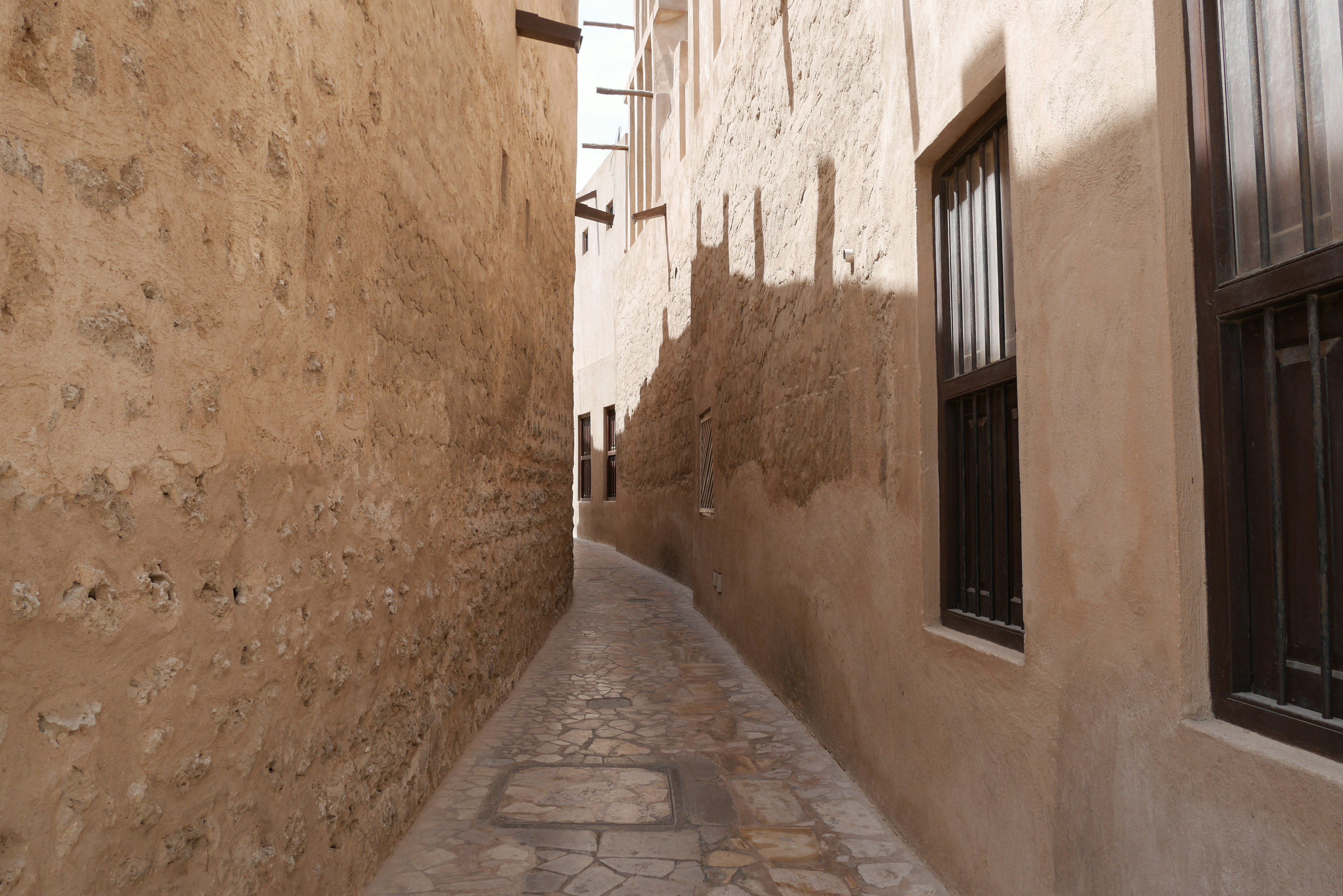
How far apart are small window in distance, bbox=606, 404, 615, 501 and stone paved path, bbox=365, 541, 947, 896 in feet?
33.0

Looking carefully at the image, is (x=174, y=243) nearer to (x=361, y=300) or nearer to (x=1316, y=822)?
(x=361, y=300)

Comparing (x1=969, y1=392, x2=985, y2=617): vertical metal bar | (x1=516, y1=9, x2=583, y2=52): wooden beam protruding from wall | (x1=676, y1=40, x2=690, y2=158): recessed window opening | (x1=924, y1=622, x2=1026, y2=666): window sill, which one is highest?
(x1=676, y1=40, x2=690, y2=158): recessed window opening

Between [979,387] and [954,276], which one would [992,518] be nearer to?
[979,387]

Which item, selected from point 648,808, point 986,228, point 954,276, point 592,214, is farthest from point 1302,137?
point 592,214

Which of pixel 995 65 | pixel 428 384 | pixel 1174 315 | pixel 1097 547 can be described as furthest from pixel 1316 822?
pixel 428 384

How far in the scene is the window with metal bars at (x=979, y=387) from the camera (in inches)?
107

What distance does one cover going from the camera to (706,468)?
8930 mm

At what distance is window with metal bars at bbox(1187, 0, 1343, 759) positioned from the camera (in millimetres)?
1539

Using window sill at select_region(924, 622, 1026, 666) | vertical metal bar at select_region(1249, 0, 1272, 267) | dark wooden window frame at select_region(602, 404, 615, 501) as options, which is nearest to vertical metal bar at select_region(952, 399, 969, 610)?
window sill at select_region(924, 622, 1026, 666)

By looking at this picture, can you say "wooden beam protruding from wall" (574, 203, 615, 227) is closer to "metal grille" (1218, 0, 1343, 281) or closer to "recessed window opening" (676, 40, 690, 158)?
"recessed window opening" (676, 40, 690, 158)

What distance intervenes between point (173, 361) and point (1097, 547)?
Answer: 6.64 ft

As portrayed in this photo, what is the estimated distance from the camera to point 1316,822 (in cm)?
140

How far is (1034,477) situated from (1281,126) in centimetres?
100

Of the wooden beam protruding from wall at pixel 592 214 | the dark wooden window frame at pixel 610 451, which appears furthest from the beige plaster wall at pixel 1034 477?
the dark wooden window frame at pixel 610 451
